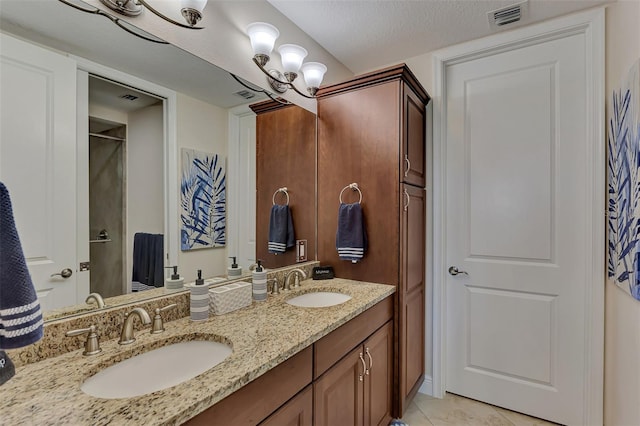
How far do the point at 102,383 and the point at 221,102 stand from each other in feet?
4.10

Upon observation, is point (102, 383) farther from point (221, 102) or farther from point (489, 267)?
point (489, 267)

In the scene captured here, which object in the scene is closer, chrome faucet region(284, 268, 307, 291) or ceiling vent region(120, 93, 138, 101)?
ceiling vent region(120, 93, 138, 101)

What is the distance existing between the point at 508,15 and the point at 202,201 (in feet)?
6.75

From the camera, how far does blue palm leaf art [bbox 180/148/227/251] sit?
1401 mm

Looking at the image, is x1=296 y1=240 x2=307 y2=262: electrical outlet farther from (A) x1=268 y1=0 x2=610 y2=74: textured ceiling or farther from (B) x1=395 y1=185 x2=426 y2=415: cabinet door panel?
(A) x1=268 y1=0 x2=610 y2=74: textured ceiling

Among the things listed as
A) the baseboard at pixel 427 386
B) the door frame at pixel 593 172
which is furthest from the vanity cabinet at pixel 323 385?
the door frame at pixel 593 172

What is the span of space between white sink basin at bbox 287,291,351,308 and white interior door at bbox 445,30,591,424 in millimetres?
962

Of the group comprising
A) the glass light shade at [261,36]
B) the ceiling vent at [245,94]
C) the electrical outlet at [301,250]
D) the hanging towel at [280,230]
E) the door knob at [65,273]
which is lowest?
the electrical outlet at [301,250]

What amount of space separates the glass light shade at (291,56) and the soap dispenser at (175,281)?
48.5 inches

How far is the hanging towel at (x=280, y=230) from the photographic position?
76.0 inches

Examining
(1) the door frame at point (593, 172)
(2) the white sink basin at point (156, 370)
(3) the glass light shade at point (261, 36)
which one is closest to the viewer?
(2) the white sink basin at point (156, 370)

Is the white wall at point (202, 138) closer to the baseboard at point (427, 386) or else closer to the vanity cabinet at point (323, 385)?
the vanity cabinet at point (323, 385)

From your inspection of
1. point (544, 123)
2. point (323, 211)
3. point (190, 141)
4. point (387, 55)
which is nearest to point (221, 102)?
point (190, 141)

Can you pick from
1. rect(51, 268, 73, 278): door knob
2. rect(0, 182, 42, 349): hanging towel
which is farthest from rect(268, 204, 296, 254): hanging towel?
rect(0, 182, 42, 349): hanging towel
